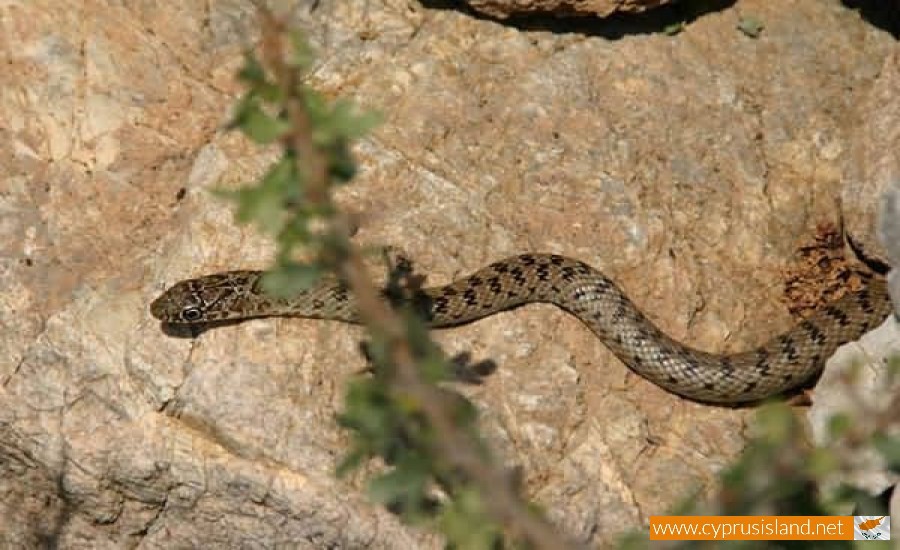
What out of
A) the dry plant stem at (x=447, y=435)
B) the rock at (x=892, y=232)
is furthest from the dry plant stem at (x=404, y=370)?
the rock at (x=892, y=232)

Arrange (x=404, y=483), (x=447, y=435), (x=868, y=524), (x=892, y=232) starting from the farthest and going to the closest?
(x=892, y=232)
(x=868, y=524)
(x=404, y=483)
(x=447, y=435)

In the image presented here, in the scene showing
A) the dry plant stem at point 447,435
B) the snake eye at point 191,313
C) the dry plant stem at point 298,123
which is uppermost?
the dry plant stem at point 298,123

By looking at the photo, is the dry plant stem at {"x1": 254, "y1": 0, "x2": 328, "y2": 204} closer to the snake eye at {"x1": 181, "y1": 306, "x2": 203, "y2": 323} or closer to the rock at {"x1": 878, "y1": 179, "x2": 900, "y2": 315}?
the snake eye at {"x1": 181, "y1": 306, "x2": 203, "y2": 323}

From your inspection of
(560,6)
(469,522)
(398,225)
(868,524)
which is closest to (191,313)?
(398,225)

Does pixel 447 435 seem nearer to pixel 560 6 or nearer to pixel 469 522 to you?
pixel 469 522

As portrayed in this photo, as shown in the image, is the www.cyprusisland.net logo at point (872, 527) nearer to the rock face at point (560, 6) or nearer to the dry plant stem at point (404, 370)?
the dry plant stem at point (404, 370)

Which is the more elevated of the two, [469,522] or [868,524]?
[469,522]

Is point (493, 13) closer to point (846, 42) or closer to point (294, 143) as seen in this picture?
point (846, 42)
